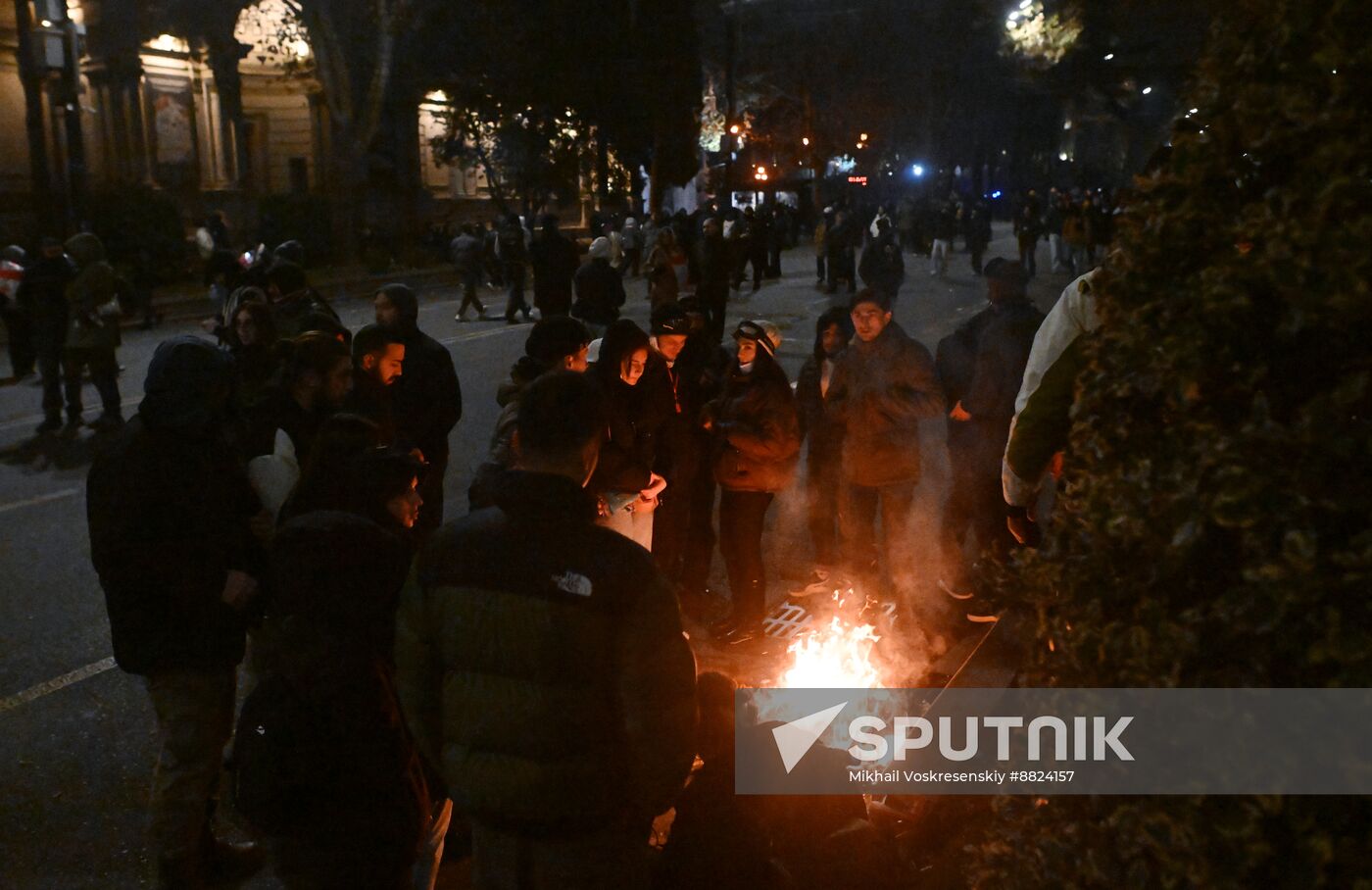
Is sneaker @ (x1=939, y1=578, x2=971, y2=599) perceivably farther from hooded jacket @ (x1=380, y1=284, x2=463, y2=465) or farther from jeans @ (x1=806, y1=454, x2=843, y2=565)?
hooded jacket @ (x1=380, y1=284, x2=463, y2=465)

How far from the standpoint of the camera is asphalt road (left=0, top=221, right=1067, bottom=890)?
14.3 feet

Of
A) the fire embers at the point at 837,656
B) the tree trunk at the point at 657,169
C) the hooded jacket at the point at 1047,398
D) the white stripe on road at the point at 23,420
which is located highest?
the tree trunk at the point at 657,169

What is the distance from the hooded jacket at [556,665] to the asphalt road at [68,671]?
2005 mm

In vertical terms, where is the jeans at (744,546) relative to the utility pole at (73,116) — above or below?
below

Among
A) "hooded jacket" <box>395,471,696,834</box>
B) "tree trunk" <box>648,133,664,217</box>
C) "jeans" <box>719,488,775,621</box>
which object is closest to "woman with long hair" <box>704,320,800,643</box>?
"jeans" <box>719,488,775,621</box>

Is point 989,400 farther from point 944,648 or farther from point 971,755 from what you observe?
point 971,755

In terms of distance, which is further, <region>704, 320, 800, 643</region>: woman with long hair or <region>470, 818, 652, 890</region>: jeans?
<region>704, 320, 800, 643</region>: woman with long hair

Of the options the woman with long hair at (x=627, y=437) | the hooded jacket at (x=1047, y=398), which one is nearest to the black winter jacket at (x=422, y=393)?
the woman with long hair at (x=627, y=437)

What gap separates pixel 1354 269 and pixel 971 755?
236 centimetres

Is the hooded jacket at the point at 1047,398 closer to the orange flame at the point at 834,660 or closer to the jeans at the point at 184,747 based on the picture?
the orange flame at the point at 834,660

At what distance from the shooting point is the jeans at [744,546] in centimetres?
626

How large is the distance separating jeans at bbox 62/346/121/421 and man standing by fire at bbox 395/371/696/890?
10353 millimetres

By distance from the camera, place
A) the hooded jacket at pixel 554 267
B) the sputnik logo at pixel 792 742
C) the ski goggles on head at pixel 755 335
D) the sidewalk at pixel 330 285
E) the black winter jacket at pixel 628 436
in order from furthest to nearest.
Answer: the sidewalk at pixel 330 285 → the hooded jacket at pixel 554 267 → the ski goggles on head at pixel 755 335 → the black winter jacket at pixel 628 436 → the sputnik logo at pixel 792 742

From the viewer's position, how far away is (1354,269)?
4.74 feet
